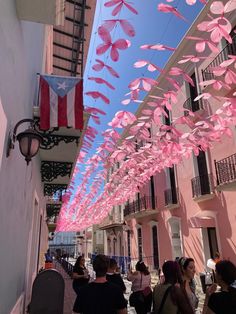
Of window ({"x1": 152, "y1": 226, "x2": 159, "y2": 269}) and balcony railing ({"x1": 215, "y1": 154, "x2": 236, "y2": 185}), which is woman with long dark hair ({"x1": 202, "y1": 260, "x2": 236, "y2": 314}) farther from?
window ({"x1": 152, "y1": 226, "x2": 159, "y2": 269})

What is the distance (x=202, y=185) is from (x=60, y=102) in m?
9.62

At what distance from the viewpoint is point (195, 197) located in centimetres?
1236

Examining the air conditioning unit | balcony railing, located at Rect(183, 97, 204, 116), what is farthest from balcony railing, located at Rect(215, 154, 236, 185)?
the air conditioning unit

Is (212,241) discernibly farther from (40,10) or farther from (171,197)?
(40,10)

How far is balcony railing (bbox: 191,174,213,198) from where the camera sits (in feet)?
38.6

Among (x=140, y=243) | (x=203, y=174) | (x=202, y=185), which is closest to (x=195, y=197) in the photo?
(x=202, y=185)

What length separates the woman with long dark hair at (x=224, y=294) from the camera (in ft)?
7.55

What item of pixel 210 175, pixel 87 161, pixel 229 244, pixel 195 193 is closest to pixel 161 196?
pixel 195 193

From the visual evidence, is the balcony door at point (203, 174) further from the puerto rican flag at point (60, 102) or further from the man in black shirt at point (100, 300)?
the man in black shirt at point (100, 300)

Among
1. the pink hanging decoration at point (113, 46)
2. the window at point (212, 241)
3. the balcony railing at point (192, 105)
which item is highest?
the balcony railing at point (192, 105)

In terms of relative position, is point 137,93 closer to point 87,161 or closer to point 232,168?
point 87,161

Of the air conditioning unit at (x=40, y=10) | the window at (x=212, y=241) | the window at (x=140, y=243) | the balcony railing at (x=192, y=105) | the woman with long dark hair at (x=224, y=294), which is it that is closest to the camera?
the woman with long dark hair at (x=224, y=294)

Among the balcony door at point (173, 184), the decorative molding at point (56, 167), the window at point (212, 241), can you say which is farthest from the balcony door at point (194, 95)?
the decorative molding at point (56, 167)

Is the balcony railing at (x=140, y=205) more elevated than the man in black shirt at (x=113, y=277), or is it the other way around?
the balcony railing at (x=140, y=205)
